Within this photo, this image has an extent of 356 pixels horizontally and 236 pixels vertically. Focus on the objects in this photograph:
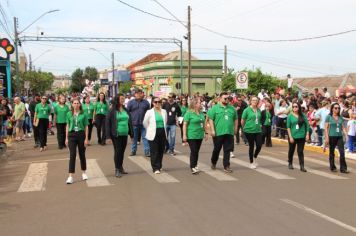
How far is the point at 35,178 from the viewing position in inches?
458

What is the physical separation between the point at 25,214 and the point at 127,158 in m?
6.86

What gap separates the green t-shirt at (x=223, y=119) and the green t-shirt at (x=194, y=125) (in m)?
0.32

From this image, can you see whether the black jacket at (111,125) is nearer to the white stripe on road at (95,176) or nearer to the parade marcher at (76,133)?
the parade marcher at (76,133)

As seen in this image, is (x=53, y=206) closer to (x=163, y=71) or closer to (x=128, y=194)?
(x=128, y=194)

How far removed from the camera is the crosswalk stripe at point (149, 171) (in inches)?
427

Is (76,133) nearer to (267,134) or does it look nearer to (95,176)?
(95,176)

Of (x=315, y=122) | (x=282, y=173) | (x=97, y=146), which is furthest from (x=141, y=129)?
(x=315, y=122)

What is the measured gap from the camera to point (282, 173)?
39.6ft

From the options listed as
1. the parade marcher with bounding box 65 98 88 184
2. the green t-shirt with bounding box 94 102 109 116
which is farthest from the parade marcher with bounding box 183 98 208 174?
the green t-shirt with bounding box 94 102 109 116

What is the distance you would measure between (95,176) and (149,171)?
1.34 metres

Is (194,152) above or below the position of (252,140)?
below

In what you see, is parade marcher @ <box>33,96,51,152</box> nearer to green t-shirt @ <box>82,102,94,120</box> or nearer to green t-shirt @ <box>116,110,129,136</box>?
green t-shirt @ <box>82,102,94,120</box>

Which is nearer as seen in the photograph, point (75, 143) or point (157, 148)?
point (75, 143)

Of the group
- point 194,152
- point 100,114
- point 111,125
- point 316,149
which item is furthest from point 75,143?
point 316,149
